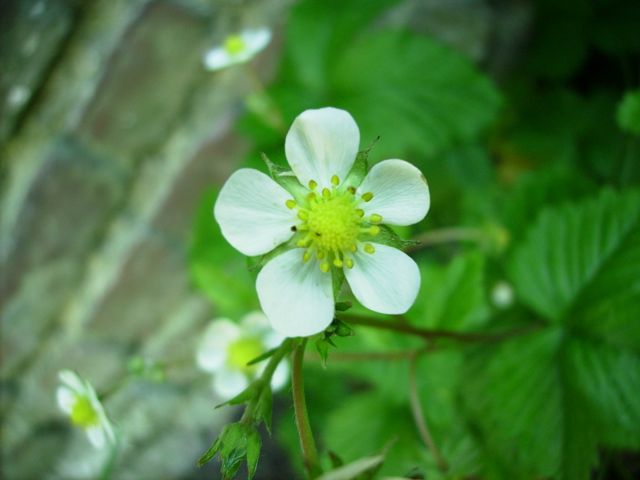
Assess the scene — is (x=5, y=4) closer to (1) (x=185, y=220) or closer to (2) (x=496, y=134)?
(1) (x=185, y=220)

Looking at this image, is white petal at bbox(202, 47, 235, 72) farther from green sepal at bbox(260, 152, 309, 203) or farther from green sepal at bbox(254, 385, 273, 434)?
green sepal at bbox(254, 385, 273, 434)

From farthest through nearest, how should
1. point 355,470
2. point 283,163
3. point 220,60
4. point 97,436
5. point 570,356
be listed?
1. point 283,163
2. point 220,60
3. point 570,356
4. point 97,436
5. point 355,470

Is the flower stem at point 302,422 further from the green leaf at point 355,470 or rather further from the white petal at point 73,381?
the white petal at point 73,381

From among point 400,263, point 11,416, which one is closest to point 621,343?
point 400,263

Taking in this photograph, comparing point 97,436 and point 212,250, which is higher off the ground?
point 212,250

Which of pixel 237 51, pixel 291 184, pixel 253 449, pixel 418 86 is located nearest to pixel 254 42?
pixel 237 51

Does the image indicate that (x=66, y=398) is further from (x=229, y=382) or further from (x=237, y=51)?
(x=237, y=51)
